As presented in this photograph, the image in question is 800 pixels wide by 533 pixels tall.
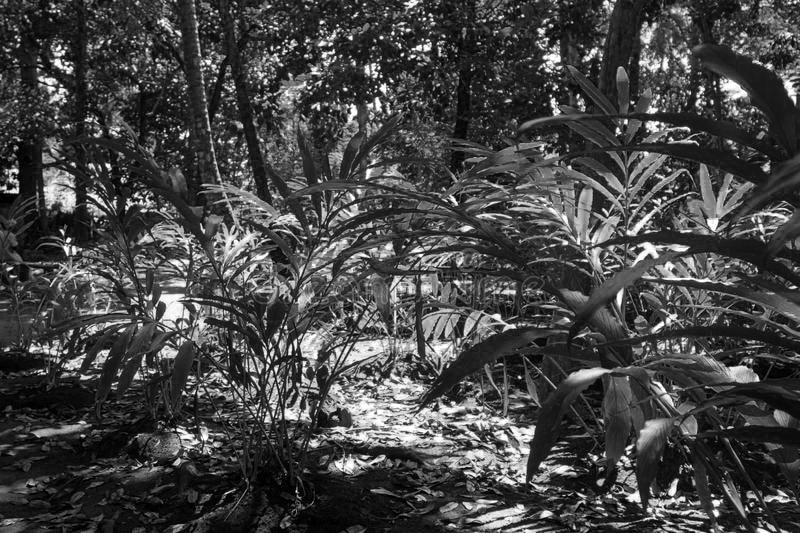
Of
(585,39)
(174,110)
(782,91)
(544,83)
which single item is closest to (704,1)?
(585,39)

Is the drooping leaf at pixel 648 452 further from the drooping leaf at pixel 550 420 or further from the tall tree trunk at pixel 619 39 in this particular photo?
the tall tree trunk at pixel 619 39

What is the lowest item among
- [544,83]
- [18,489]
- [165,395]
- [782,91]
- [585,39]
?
[18,489]

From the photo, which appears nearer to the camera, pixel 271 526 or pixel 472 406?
pixel 271 526

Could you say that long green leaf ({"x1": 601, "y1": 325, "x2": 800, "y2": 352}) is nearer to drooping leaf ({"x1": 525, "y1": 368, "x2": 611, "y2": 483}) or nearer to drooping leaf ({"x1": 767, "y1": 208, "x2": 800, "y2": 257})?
drooping leaf ({"x1": 525, "y1": 368, "x2": 611, "y2": 483})

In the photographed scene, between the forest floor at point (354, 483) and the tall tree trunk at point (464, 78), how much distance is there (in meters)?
4.37

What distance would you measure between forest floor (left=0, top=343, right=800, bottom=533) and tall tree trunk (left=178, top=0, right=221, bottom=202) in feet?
7.89

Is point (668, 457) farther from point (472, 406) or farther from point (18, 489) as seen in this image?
point (18, 489)

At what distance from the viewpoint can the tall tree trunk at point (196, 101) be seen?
5.00m

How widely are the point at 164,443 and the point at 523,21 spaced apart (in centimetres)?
567

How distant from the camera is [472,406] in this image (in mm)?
3076

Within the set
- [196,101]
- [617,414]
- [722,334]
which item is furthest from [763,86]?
[196,101]

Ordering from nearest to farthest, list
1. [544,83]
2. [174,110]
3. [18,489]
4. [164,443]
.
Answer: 1. [18,489]
2. [164,443]
3. [544,83]
4. [174,110]

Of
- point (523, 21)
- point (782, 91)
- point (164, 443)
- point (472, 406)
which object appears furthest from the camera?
point (523, 21)

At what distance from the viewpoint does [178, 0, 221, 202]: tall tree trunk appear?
500 cm
